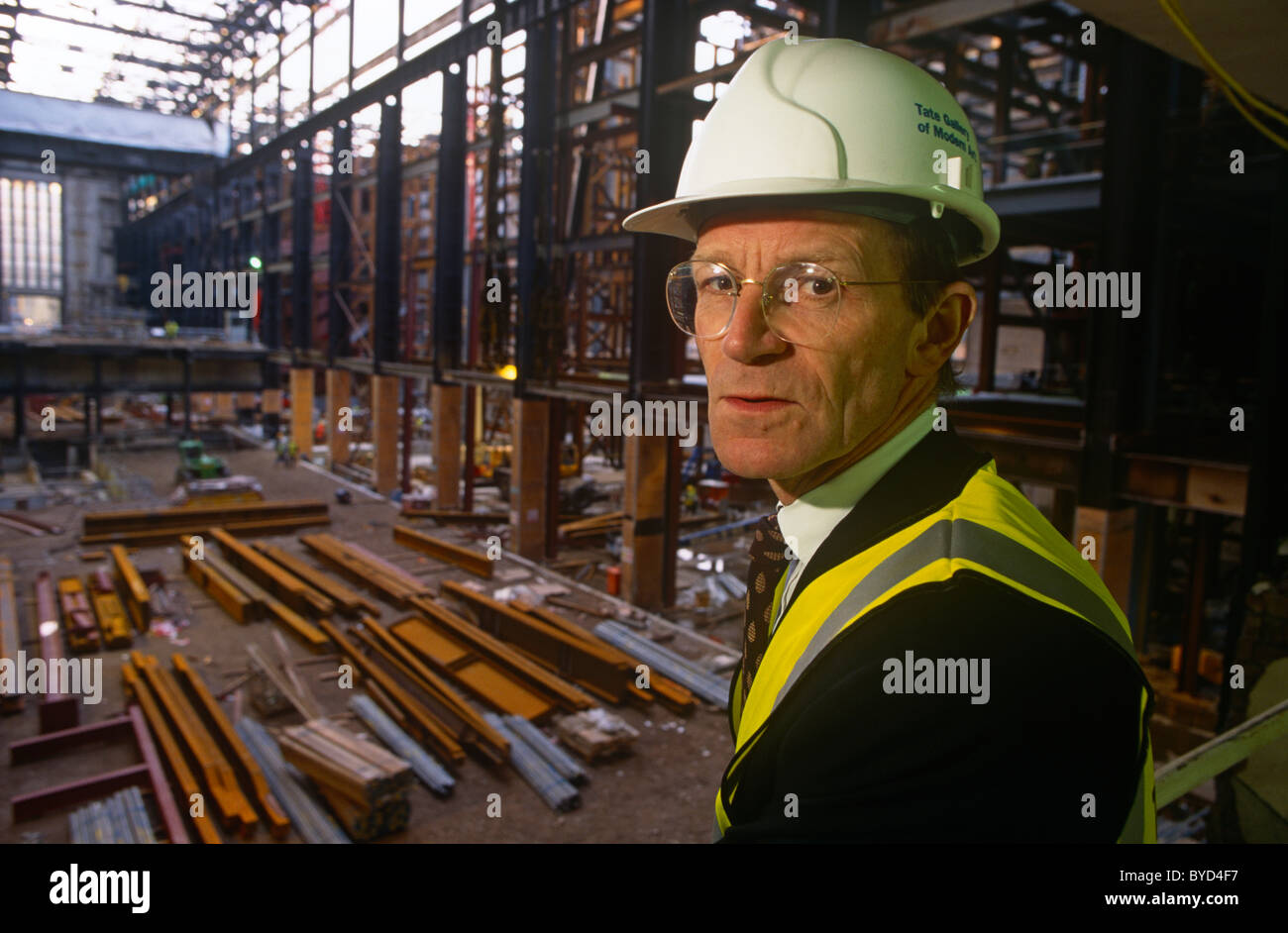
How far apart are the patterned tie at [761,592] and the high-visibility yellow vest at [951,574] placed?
396mm

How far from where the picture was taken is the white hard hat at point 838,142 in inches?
58.4

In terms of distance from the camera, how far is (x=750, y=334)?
1.48 m

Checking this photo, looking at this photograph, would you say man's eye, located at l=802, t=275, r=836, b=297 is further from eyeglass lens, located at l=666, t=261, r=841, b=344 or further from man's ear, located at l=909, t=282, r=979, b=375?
man's ear, located at l=909, t=282, r=979, b=375

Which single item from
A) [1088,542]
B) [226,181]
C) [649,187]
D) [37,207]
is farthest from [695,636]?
[37,207]

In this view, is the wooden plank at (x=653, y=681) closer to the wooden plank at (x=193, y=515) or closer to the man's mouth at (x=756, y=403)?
the man's mouth at (x=756, y=403)

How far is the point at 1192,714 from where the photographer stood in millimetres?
8656

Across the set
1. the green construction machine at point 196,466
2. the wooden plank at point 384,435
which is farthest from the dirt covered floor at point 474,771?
the green construction machine at point 196,466

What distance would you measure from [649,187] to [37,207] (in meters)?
49.7

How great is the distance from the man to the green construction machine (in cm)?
2238

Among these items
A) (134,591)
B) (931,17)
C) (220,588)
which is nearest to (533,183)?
(931,17)

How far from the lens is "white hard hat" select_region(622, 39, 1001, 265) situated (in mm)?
1483

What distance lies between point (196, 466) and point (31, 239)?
118 ft

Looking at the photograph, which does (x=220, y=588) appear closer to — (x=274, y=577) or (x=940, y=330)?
(x=274, y=577)
